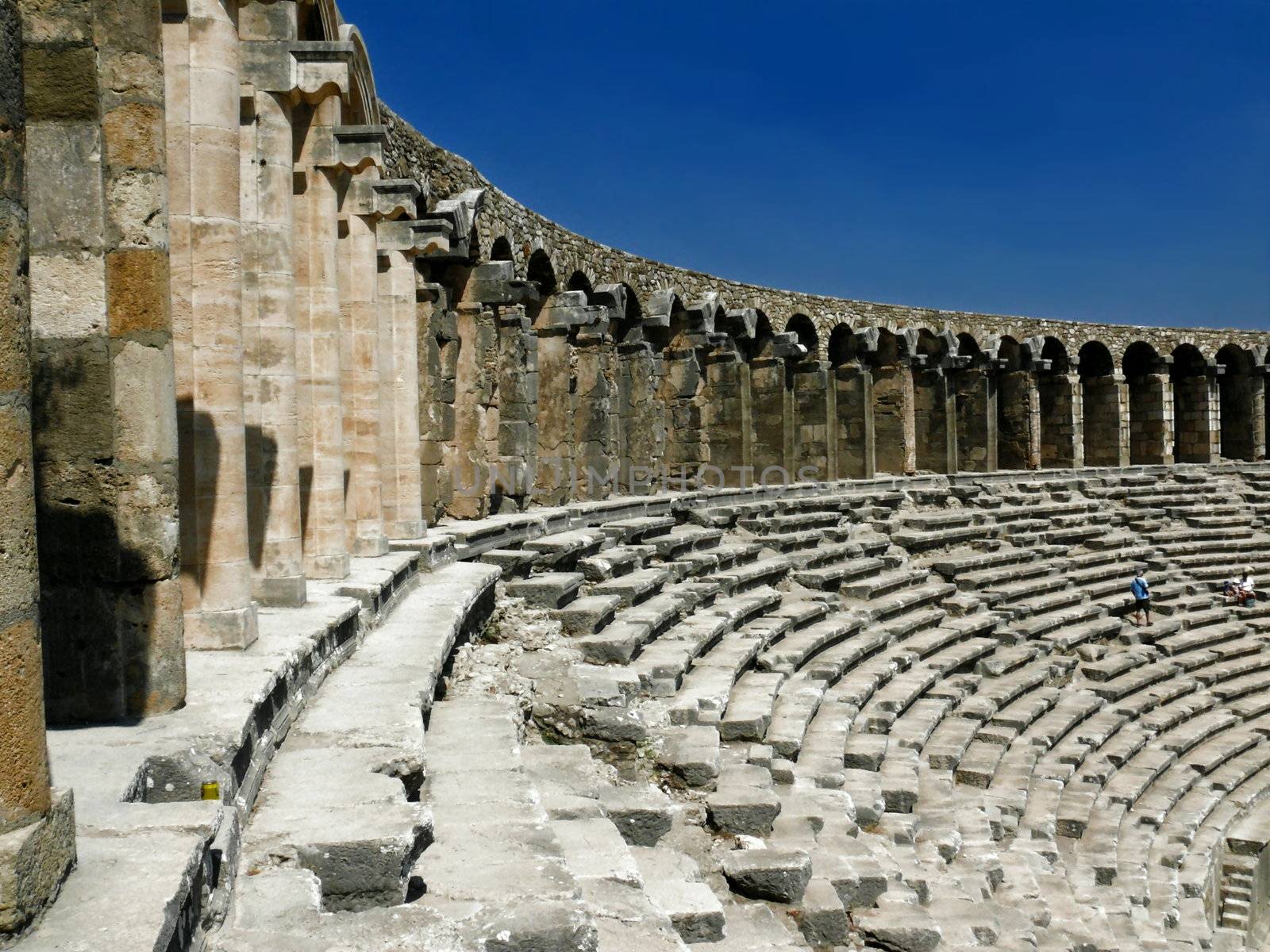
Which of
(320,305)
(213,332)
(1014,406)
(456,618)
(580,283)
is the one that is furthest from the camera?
(1014,406)

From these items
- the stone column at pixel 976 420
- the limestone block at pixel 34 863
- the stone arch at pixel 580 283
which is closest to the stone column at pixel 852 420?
the stone column at pixel 976 420

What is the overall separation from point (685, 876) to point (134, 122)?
11.8ft

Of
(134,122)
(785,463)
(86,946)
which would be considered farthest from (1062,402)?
(86,946)

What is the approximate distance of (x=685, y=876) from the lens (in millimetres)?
4809

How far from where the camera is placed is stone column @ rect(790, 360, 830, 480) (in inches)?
855

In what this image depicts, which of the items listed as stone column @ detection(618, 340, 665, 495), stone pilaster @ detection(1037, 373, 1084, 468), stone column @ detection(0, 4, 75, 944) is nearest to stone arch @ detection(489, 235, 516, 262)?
stone column @ detection(618, 340, 665, 495)

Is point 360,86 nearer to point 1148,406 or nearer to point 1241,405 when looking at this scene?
point 1148,406

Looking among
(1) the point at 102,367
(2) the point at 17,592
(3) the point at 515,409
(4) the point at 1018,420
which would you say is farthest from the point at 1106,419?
(2) the point at 17,592

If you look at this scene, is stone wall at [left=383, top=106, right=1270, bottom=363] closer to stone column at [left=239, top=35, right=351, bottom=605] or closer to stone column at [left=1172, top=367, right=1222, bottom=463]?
stone column at [left=1172, top=367, right=1222, bottom=463]

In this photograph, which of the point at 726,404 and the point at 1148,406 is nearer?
the point at 726,404

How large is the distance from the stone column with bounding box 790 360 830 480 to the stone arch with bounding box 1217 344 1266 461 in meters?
12.9

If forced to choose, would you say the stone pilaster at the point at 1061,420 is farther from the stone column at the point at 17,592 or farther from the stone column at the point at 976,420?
the stone column at the point at 17,592

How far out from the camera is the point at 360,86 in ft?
30.8

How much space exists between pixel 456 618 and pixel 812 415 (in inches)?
608
